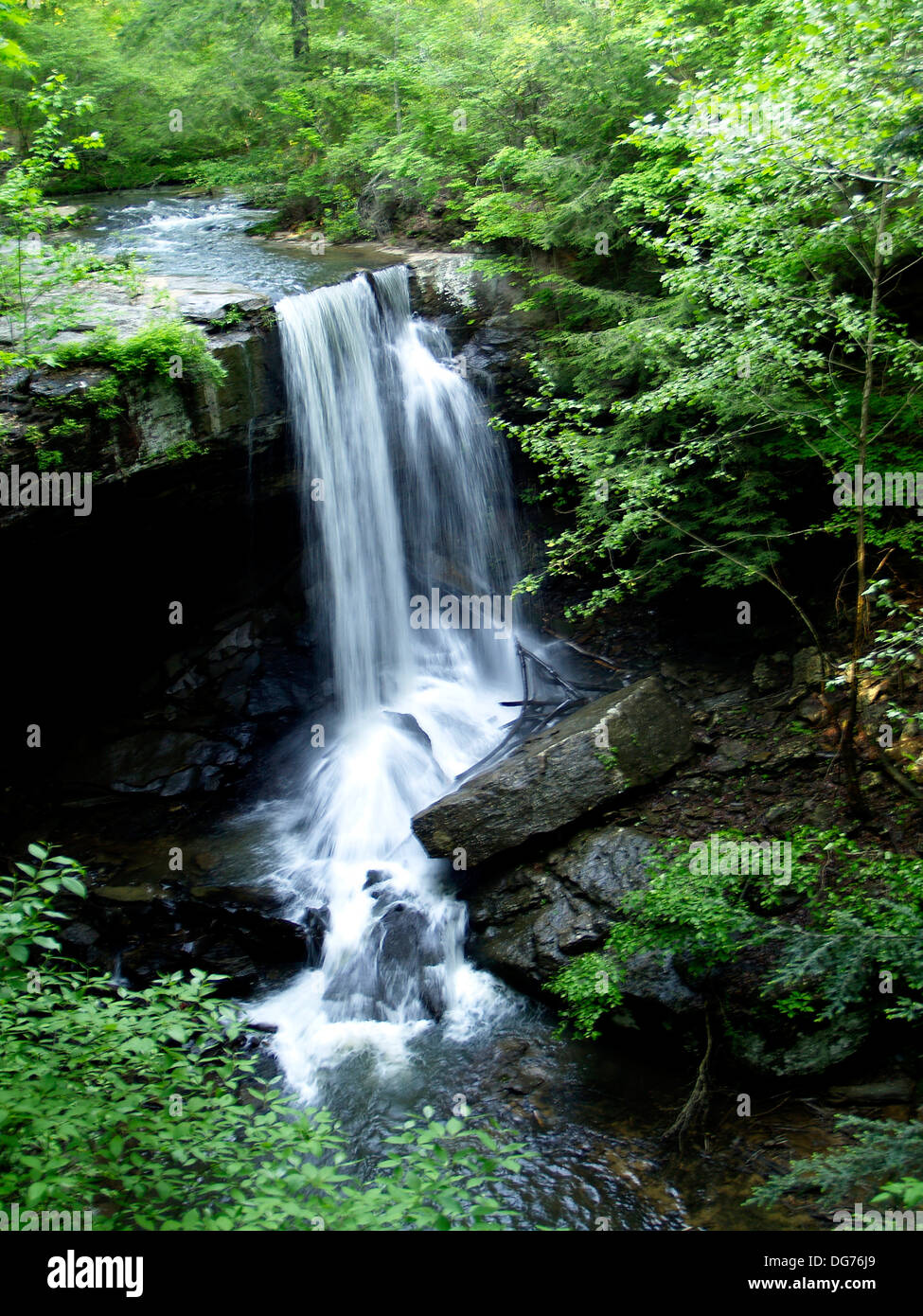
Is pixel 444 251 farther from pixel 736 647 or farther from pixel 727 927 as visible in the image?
pixel 727 927

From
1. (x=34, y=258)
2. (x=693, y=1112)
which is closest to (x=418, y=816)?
(x=693, y=1112)

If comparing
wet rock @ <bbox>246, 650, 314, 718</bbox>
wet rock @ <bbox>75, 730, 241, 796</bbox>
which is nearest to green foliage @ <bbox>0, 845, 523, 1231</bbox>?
wet rock @ <bbox>75, 730, 241, 796</bbox>

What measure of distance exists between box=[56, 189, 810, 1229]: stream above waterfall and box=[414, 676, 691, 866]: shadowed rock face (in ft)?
1.91

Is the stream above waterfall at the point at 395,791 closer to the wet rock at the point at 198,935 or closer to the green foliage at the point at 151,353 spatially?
the wet rock at the point at 198,935

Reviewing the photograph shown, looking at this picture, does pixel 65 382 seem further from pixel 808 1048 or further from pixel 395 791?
pixel 808 1048

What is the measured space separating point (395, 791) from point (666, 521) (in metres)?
4.16

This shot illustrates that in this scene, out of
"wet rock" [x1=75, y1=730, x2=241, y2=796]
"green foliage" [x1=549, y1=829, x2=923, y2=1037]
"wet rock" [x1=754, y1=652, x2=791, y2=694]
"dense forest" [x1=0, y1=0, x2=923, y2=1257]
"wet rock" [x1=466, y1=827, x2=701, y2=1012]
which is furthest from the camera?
"wet rock" [x1=75, y1=730, x2=241, y2=796]

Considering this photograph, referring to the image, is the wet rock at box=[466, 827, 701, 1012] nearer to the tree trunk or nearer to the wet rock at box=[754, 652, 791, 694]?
the tree trunk

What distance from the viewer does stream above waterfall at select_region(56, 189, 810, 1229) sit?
546 cm

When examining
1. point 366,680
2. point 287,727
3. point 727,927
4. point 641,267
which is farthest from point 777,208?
point 287,727

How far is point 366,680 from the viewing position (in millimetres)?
10336

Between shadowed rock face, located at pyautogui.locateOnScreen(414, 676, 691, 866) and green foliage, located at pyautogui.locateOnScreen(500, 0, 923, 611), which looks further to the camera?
shadowed rock face, located at pyautogui.locateOnScreen(414, 676, 691, 866)
